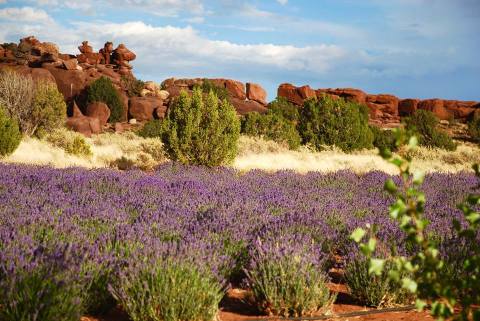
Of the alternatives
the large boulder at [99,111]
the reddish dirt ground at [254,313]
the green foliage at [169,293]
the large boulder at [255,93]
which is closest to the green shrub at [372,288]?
the reddish dirt ground at [254,313]

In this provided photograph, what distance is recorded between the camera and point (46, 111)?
25.3m

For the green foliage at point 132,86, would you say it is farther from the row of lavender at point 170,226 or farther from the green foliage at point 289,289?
the green foliage at point 289,289

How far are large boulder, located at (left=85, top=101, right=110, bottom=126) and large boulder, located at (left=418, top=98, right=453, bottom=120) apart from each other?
124 feet

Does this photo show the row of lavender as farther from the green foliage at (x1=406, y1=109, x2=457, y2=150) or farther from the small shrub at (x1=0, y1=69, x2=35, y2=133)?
the green foliage at (x1=406, y1=109, x2=457, y2=150)

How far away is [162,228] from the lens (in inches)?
Answer: 200

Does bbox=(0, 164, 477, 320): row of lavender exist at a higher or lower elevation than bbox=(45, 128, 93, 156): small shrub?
higher

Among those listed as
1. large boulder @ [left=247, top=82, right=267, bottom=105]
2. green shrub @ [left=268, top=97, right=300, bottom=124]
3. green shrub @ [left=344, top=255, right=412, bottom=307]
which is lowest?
green shrub @ [left=344, top=255, right=412, bottom=307]

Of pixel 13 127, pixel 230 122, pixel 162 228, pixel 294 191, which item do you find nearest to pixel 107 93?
pixel 13 127

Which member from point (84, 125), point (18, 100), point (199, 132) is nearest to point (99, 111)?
point (84, 125)

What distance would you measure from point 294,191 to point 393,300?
14.3 feet

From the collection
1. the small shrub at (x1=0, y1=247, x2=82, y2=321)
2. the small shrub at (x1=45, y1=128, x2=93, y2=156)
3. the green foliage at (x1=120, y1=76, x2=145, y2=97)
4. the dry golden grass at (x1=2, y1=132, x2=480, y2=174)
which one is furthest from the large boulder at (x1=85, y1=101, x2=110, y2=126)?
the small shrub at (x1=0, y1=247, x2=82, y2=321)

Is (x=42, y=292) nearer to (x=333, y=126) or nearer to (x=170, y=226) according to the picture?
(x=170, y=226)

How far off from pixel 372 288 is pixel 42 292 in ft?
8.80

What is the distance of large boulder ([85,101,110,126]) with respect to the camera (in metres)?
37.2
